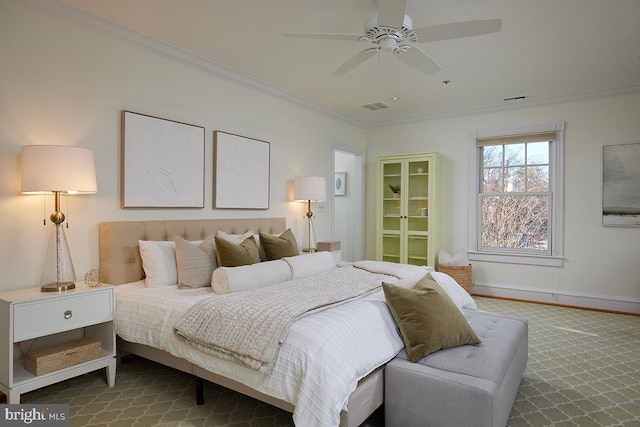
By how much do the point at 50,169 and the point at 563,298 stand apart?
5.62 metres

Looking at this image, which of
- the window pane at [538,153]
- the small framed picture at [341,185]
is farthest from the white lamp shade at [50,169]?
the window pane at [538,153]

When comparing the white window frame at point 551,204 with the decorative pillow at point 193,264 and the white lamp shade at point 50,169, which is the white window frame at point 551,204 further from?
the white lamp shade at point 50,169

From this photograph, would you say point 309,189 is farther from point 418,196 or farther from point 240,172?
point 418,196

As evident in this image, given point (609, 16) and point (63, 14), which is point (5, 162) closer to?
point (63, 14)

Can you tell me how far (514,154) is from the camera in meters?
5.32

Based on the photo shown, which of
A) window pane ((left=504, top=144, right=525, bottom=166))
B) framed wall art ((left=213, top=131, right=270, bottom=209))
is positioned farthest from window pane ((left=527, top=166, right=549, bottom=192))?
framed wall art ((left=213, top=131, right=270, bottom=209))

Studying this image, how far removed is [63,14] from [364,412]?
3.27 m

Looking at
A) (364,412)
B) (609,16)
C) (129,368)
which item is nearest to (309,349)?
(364,412)

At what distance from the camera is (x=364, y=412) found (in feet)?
6.31

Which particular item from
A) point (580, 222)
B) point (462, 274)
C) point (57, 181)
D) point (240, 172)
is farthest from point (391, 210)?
point (57, 181)

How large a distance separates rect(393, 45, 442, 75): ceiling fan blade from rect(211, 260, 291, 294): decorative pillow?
73.7 inches

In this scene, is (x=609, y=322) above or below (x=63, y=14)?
below

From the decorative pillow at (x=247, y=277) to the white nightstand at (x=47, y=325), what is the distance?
28.7 inches

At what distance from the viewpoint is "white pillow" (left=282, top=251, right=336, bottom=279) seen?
3.19m
